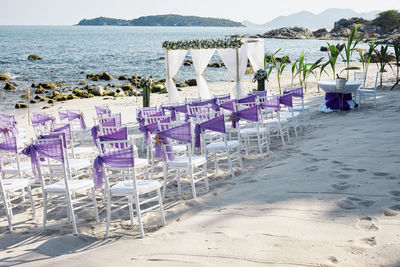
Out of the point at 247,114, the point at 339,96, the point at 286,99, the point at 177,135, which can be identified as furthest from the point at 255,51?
the point at 177,135

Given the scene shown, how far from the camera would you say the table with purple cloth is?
31.9 ft

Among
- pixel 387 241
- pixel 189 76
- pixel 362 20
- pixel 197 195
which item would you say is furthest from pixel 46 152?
pixel 362 20

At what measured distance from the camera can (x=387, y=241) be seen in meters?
3.15

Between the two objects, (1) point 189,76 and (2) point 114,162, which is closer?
(2) point 114,162

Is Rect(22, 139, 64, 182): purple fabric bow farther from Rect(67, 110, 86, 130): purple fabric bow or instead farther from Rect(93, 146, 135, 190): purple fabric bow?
Rect(67, 110, 86, 130): purple fabric bow

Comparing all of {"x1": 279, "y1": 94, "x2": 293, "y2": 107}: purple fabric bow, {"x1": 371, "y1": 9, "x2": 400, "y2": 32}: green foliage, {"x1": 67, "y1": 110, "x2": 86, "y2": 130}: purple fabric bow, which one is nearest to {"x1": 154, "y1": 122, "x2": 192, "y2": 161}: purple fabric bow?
{"x1": 279, "y1": 94, "x2": 293, "y2": 107}: purple fabric bow

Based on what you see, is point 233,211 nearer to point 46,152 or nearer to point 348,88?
point 46,152

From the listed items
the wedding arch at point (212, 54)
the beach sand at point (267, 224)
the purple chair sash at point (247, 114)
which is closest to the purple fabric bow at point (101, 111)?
the purple chair sash at point (247, 114)

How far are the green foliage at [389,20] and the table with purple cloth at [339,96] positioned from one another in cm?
6960

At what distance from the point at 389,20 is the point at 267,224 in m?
78.7

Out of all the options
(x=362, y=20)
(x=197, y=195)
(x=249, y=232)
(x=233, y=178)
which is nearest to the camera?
(x=249, y=232)

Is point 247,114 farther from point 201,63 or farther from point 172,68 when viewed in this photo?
point 201,63

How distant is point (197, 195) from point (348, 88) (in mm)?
5833

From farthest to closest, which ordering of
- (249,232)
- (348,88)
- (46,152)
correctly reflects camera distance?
(348,88) → (46,152) → (249,232)
